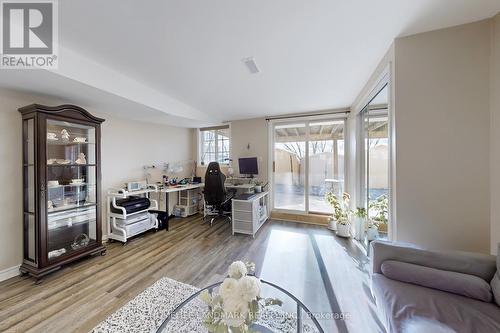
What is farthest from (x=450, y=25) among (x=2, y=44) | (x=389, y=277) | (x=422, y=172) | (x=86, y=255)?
(x=86, y=255)

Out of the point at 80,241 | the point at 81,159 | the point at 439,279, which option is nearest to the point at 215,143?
the point at 81,159

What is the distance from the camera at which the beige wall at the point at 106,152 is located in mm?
2100

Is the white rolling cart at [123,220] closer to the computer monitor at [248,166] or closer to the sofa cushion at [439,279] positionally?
the computer monitor at [248,166]

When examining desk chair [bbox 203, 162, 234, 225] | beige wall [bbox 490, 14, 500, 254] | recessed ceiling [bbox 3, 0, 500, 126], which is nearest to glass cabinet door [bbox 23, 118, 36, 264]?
recessed ceiling [bbox 3, 0, 500, 126]

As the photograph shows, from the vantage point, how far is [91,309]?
164 cm

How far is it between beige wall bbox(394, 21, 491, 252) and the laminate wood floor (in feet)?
2.83

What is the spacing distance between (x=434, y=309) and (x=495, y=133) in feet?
4.75

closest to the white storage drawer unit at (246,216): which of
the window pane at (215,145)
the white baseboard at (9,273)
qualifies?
the window pane at (215,145)

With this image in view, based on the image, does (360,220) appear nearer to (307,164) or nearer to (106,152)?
(307,164)

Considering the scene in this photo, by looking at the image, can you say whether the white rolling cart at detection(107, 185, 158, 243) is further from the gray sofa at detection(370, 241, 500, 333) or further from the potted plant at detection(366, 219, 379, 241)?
the potted plant at detection(366, 219, 379, 241)

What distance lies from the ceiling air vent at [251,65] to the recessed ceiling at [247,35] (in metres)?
0.07

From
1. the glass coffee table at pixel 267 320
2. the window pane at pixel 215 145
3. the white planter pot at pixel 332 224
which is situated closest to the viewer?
the glass coffee table at pixel 267 320

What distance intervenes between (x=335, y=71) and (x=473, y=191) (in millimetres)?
1748

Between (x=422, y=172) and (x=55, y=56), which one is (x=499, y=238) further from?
(x=55, y=56)
